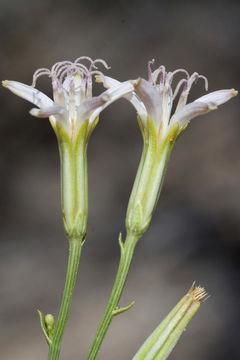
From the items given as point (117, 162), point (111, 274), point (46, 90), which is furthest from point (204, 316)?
point (46, 90)

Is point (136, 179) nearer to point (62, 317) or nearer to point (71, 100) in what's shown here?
point (71, 100)

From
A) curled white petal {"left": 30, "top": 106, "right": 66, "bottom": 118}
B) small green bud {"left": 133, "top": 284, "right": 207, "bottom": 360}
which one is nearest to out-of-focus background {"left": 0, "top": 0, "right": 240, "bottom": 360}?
small green bud {"left": 133, "top": 284, "right": 207, "bottom": 360}

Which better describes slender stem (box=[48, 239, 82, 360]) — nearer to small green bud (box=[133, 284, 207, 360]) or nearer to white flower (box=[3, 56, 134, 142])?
small green bud (box=[133, 284, 207, 360])

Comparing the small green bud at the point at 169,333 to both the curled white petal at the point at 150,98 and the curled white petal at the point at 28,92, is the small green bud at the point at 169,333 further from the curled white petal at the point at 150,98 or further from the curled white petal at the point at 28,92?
the curled white petal at the point at 28,92

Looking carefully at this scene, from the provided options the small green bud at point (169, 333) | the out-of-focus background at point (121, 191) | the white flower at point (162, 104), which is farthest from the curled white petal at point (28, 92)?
the out-of-focus background at point (121, 191)

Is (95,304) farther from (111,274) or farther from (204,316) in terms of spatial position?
(204,316)

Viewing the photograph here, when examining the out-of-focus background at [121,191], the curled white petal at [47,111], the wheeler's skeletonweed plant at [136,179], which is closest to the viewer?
the curled white petal at [47,111]
